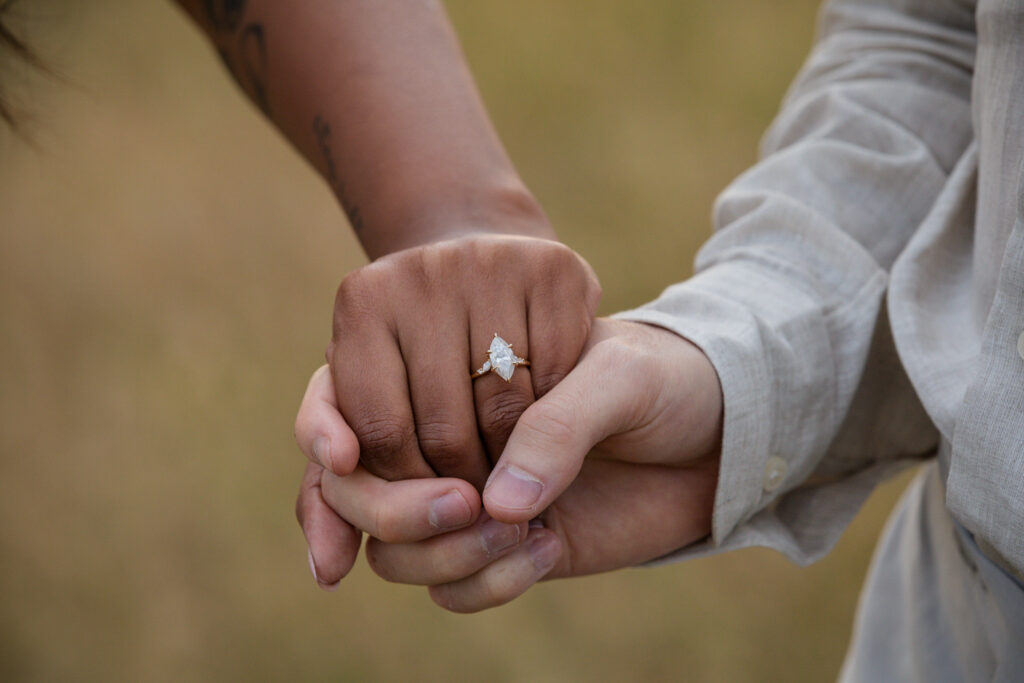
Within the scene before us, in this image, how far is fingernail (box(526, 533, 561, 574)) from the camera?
2.25ft

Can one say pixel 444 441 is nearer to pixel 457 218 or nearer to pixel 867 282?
pixel 457 218

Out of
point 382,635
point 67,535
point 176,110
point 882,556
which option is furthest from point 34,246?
point 882,556

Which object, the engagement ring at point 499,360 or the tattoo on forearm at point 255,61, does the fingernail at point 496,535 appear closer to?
the engagement ring at point 499,360

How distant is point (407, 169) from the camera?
74 centimetres

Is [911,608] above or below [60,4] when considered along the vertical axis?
below

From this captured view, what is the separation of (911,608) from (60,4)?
10.1 feet

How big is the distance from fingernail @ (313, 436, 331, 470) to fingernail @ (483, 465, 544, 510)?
12cm

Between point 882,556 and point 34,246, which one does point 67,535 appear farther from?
point 882,556

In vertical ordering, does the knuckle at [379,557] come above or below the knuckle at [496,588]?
above

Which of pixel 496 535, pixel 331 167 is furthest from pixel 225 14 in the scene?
pixel 496 535

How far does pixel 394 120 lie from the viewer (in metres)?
0.75

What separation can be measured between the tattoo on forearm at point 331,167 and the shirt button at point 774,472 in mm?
412

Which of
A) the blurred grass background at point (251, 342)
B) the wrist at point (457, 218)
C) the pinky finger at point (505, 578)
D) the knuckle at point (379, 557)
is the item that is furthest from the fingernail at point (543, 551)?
the blurred grass background at point (251, 342)

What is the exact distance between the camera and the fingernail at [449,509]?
620 millimetres
